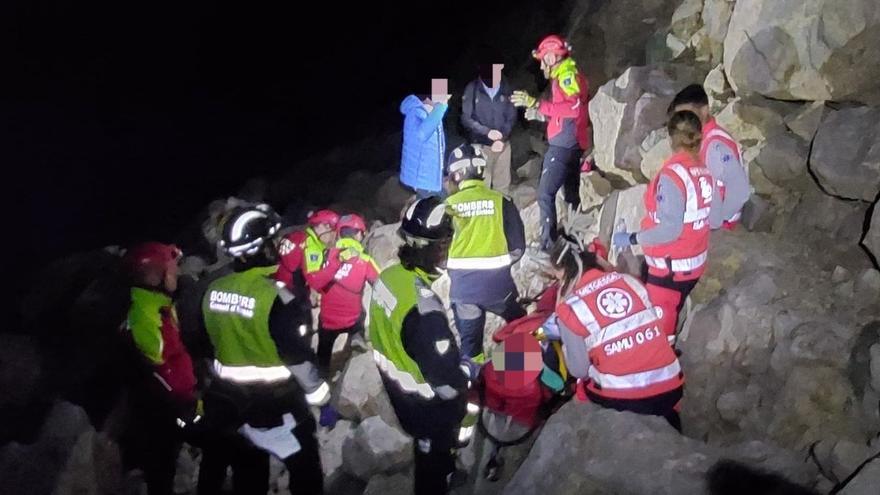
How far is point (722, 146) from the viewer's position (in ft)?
17.1

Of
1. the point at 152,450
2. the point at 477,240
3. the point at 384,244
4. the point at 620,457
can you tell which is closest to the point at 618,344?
the point at 620,457

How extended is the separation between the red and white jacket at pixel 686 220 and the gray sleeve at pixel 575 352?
1206 millimetres

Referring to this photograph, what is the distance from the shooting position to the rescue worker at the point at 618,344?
418cm

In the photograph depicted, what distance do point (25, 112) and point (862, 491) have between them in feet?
30.2

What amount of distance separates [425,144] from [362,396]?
2.58 metres

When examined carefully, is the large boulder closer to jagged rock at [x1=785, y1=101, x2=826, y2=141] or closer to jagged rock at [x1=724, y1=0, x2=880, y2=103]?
jagged rock at [x1=785, y1=101, x2=826, y2=141]

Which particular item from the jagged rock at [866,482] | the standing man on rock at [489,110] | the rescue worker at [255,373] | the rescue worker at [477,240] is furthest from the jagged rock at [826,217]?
the rescue worker at [255,373]

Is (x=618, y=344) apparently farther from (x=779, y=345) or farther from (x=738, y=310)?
(x=738, y=310)

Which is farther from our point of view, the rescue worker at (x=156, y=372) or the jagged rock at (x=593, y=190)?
the jagged rock at (x=593, y=190)

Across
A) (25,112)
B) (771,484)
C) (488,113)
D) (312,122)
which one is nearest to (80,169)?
(25,112)

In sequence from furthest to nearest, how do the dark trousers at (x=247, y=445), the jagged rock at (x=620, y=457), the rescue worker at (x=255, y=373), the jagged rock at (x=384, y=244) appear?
the jagged rock at (x=384, y=244)
the dark trousers at (x=247, y=445)
the rescue worker at (x=255, y=373)
the jagged rock at (x=620, y=457)

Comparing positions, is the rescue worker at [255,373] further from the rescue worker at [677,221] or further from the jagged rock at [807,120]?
the jagged rock at [807,120]

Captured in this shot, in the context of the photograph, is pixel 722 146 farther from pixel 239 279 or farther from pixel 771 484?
pixel 239 279

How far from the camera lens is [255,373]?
4.68 m
